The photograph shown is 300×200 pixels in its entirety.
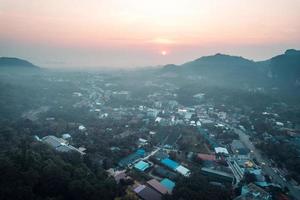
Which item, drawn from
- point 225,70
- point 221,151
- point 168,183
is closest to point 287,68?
point 225,70

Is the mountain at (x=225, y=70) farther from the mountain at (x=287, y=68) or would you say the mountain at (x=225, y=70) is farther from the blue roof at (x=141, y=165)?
the blue roof at (x=141, y=165)

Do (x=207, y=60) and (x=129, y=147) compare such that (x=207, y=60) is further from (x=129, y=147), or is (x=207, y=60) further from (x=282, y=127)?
(x=129, y=147)

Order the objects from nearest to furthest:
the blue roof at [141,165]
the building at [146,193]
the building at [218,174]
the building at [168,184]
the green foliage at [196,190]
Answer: the green foliage at [196,190] → the building at [146,193] → the building at [168,184] → the building at [218,174] → the blue roof at [141,165]

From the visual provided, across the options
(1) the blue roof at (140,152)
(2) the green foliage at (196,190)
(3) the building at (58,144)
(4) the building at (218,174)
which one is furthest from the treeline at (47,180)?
(4) the building at (218,174)

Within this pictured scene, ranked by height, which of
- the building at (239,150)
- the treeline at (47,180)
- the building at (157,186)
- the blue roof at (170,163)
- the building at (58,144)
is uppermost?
the treeline at (47,180)

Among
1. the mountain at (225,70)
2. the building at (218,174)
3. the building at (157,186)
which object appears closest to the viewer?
the building at (157,186)

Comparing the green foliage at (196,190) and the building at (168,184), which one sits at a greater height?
the green foliage at (196,190)

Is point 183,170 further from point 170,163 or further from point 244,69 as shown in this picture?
point 244,69
